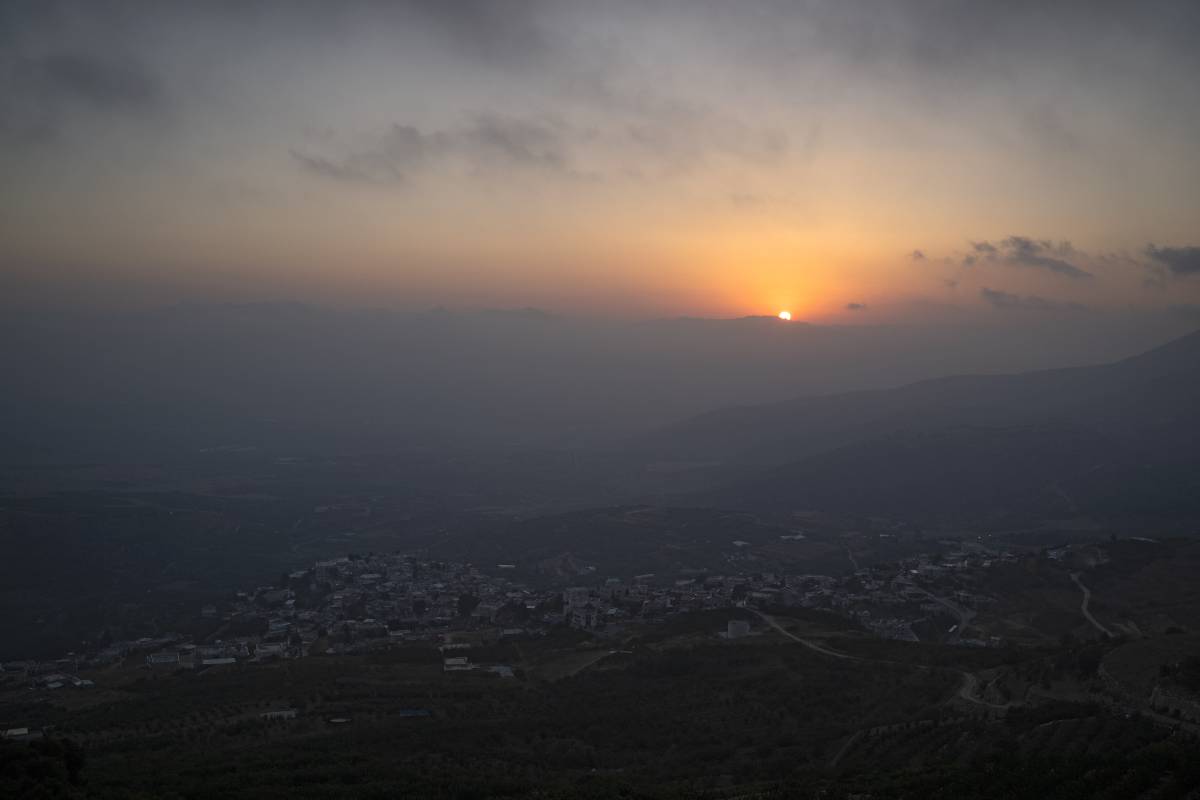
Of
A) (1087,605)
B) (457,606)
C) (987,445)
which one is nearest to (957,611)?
(1087,605)

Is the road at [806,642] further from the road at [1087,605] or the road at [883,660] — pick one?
the road at [1087,605]

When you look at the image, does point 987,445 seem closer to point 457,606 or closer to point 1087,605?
point 1087,605

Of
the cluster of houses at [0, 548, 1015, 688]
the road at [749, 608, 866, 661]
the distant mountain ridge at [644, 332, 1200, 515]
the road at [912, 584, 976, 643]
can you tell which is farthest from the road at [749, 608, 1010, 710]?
the distant mountain ridge at [644, 332, 1200, 515]

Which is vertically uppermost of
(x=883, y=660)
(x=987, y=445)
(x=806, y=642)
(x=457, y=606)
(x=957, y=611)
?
(x=883, y=660)

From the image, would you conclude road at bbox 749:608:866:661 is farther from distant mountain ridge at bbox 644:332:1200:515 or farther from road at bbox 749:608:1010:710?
distant mountain ridge at bbox 644:332:1200:515

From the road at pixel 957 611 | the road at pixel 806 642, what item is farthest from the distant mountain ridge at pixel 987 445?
the road at pixel 806 642

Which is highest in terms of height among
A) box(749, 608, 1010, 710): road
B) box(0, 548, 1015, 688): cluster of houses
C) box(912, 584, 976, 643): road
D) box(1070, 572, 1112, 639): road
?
box(749, 608, 1010, 710): road

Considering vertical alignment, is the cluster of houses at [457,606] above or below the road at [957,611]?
below

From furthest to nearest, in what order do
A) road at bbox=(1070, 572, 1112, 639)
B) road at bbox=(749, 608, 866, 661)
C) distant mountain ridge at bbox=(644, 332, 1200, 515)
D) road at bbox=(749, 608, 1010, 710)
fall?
distant mountain ridge at bbox=(644, 332, 1200, 515) → road at bbox=(1070, 572, 1112, 639) → road at bbox=(749, 608, 866, 661) → road at bbox=(749, 608, 1010, 710)

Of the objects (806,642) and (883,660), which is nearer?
(883,660)
